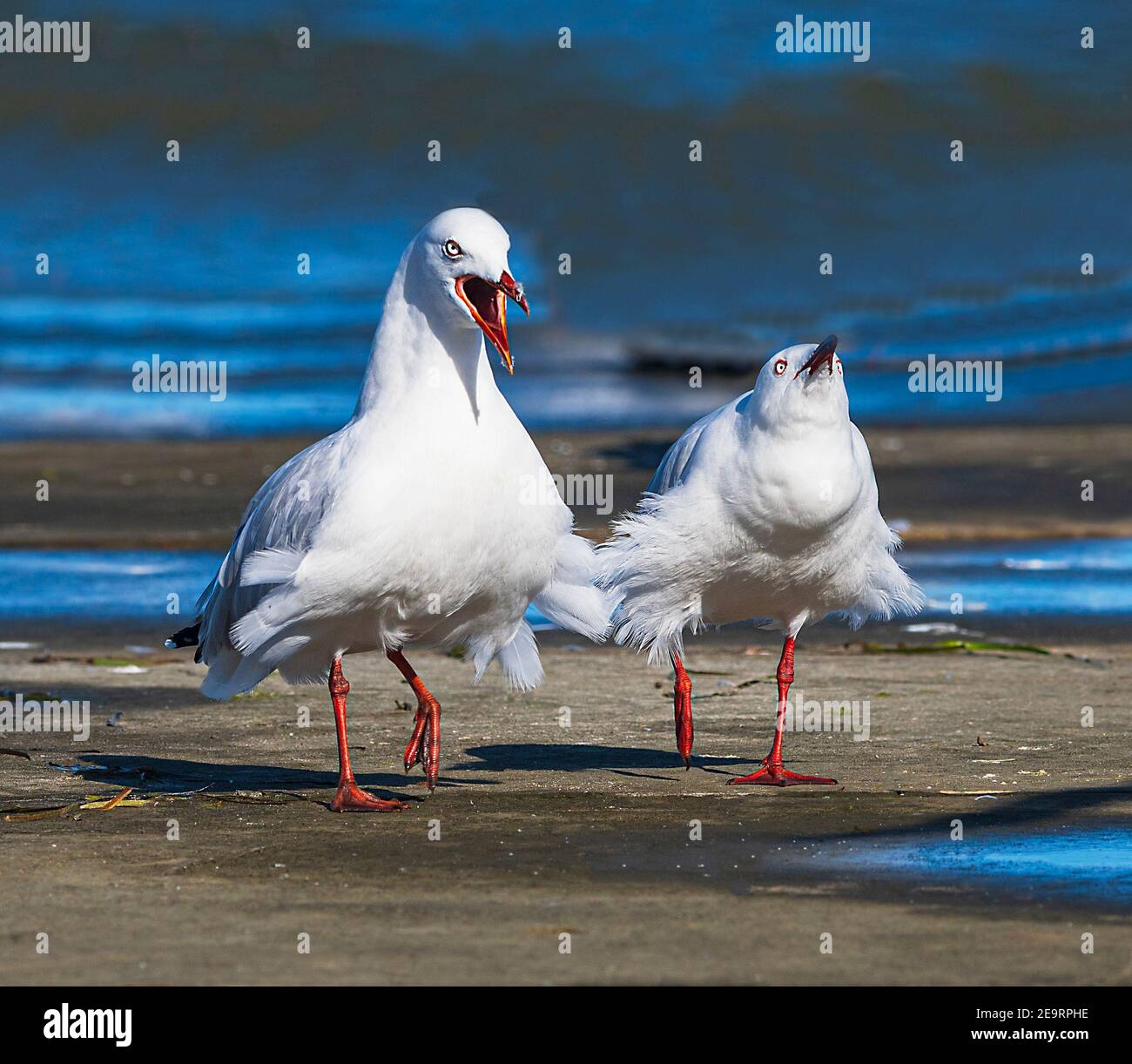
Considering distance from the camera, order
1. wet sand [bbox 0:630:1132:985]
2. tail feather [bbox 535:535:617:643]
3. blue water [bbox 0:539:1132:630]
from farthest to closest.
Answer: blue water [bbox 0:539:1132:630], tail feather [bbox 535:535:617:643], wet sand [bbox 0:630:1132:985]

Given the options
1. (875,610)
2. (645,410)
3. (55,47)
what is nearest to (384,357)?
(875,610)

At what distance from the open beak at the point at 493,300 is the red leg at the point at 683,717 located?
6.51ft

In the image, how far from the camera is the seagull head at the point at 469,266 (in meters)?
6.95

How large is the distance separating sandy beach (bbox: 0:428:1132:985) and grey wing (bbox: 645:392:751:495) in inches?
43.2

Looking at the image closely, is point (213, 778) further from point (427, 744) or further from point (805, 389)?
point (805, 389)

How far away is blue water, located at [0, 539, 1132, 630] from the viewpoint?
41.5ft

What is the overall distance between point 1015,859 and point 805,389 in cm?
278

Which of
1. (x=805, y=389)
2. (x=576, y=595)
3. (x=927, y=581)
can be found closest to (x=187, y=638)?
(x=576, y=595)

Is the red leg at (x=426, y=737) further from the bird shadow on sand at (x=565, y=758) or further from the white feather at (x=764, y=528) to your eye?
the white feather at (x=764, y=528)

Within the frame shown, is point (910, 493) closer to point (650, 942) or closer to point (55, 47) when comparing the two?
point (650, 942)

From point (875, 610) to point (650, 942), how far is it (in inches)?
160

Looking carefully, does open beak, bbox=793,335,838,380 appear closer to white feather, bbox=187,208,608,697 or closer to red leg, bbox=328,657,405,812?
white feather, bbox=187,208,608,697

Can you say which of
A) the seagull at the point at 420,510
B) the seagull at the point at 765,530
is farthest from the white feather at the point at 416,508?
the seagull at the point at 765,530

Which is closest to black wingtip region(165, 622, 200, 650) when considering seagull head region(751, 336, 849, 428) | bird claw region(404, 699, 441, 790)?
bird claw region(404, 699, 441, 790)
